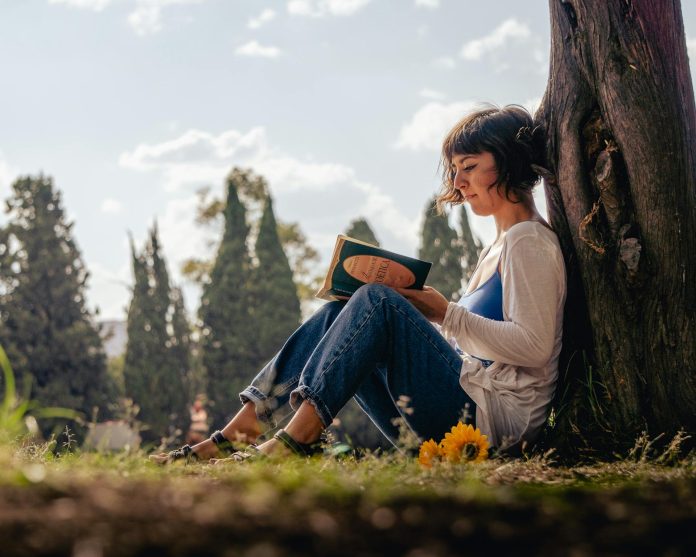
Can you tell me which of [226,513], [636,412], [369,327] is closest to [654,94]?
[636,412]

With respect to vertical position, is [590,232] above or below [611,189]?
below

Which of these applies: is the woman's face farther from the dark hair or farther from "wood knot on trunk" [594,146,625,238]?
"wood knot on trunk" [594,146,625,238]

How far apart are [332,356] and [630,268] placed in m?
1.29

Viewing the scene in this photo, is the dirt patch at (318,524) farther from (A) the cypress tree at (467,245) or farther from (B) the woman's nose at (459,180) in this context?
(A) the cypress tree at (467,245)

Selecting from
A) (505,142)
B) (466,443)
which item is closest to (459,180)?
(505,142)

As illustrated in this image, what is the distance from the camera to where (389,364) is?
3.28m

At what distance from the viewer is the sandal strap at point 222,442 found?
3.39 meters

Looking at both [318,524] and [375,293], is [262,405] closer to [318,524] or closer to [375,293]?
[375,293]

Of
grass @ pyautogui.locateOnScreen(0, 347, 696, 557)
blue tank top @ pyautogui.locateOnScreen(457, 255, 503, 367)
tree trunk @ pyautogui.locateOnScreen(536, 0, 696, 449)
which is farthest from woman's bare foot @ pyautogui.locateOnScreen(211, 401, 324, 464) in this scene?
grass @ pyautogui.locateOnScreen(0, 347, 696, 557)

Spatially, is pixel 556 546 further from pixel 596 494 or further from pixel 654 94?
pixel 654 94

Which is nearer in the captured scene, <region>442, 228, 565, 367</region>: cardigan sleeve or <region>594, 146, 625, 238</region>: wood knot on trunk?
<region>442, 228, 565, 367</region>: cardigan sleeve

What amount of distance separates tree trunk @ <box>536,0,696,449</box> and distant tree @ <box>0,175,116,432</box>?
54.0ft

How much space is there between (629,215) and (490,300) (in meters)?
0.68

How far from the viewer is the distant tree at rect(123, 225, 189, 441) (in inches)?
740
